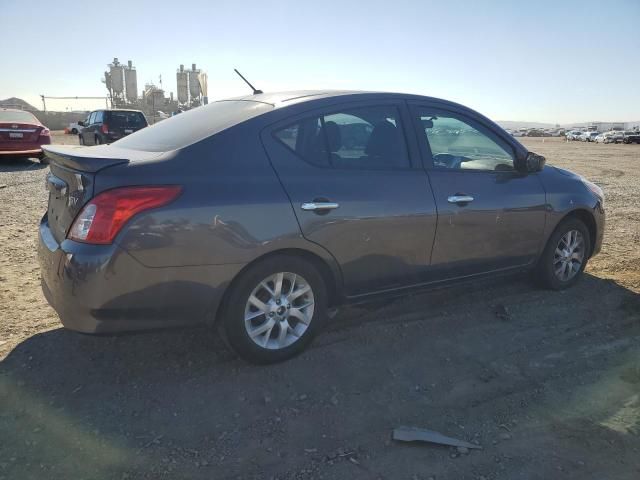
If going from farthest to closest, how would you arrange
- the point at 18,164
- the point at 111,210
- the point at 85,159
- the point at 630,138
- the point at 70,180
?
the point at 630,138, the point at 18,164, the point at 70,180, the point at 85,159, the point at 111,210

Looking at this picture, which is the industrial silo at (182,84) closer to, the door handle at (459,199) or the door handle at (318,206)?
the door handle at (459,199)

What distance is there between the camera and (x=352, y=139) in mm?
3570

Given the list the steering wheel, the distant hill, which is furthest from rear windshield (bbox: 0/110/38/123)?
the distant hill

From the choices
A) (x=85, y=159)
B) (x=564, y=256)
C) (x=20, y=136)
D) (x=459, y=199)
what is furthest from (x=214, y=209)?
(x=20, y=136)

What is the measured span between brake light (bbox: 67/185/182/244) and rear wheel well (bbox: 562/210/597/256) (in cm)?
369

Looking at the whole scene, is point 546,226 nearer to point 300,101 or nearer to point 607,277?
point 607,277

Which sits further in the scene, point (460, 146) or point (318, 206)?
point (460, 146)

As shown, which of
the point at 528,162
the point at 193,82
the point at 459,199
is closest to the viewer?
the point at 459,199

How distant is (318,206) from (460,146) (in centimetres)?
152

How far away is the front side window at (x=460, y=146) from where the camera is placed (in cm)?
388

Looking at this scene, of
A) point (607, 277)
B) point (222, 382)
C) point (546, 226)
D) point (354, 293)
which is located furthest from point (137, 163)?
point (607, 277)

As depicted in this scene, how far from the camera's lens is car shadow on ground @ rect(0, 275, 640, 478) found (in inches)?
98.0

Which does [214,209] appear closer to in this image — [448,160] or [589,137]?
[448,160]

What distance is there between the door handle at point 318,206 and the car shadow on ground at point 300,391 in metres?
1.01
